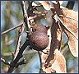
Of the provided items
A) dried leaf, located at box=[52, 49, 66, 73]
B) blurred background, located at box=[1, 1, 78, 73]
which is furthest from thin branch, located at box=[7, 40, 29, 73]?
blurred background, located at box=[1, 1, 78, 73]

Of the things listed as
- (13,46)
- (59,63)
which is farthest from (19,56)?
(13,46)

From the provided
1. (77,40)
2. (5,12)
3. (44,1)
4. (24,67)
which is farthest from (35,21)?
(5,12)

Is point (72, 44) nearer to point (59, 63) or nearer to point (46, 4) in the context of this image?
point (59, 63)

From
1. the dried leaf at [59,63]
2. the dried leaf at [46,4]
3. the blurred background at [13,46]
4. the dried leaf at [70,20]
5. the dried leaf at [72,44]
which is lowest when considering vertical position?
the blurred background at [13,46]

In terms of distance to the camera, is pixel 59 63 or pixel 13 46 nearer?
pixel 59 63

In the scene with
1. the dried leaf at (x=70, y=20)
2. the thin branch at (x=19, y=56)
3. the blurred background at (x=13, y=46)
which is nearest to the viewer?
the thin branch at (x=19, y=56)

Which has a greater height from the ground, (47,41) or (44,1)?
(44,1)

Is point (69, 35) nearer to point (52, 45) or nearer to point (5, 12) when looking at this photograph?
point (52, 45)

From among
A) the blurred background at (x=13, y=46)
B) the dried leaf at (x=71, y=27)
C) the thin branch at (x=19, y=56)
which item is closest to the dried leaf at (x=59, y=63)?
the dried leaf at (x=71, y=27)

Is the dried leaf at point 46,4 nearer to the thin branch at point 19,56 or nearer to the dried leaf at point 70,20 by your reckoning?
the dried leaf at point 70,20
